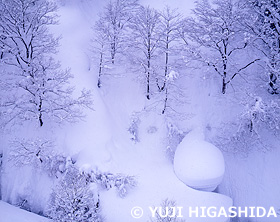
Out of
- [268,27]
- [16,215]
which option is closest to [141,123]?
[16,215]

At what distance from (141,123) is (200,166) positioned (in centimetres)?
646

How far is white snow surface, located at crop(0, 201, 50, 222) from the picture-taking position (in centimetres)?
1395

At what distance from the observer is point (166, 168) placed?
17359 mm

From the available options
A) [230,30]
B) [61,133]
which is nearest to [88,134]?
[61,133]

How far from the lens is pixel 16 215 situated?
14.3m

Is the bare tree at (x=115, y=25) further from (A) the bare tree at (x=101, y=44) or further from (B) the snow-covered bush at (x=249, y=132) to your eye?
(B) the snow-covered bush at (x=249, y=132)

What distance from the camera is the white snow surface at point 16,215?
45.8ft

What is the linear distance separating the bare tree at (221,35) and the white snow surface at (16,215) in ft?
54.9

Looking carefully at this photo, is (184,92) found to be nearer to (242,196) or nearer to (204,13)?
(204,13)

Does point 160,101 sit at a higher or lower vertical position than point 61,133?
higher

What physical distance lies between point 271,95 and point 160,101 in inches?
370

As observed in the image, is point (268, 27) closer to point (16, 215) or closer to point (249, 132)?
point (249, 132)

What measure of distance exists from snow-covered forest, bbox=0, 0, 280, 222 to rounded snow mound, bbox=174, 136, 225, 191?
7 cm

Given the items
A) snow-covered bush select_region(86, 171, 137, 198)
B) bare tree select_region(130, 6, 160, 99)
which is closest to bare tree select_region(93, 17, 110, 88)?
bare tree select_region(130, 6, 160, 99)
